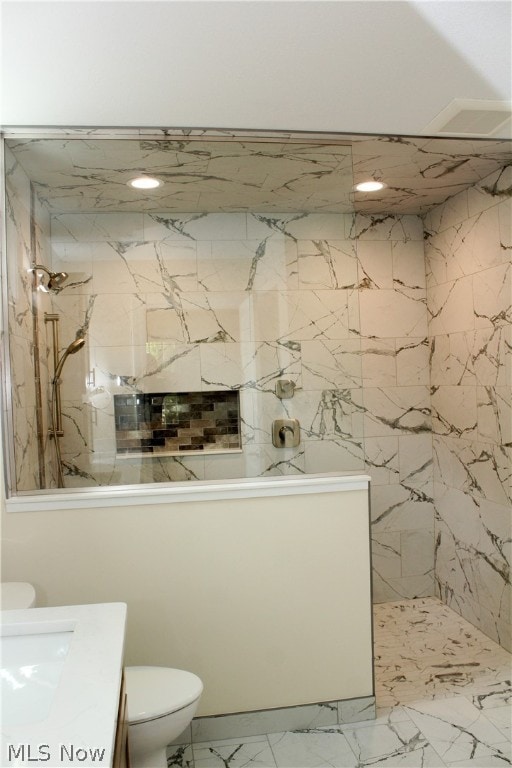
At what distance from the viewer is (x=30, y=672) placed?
1.41 meters

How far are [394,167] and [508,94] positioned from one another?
2.85 feet

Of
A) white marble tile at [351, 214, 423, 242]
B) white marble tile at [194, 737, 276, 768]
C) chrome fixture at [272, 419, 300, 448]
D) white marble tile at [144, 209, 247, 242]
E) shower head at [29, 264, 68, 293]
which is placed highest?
white marble tile at [351, 214, 423, 242]

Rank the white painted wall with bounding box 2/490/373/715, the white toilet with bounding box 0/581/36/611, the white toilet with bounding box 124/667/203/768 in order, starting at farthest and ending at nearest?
the white painted wall with bounding box 2/490/373/715
the white toilet with bounding box 0/581/36/611
the white toilet with bounding box 124/667/203/768

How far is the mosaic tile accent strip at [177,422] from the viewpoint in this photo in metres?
2.55

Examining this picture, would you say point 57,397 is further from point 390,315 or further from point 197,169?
point 390,315

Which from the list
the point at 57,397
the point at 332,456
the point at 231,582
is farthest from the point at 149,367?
the point at 231,582

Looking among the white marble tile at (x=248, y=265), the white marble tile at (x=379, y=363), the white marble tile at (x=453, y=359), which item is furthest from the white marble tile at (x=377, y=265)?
the white marble tile at (x=248, y=265)

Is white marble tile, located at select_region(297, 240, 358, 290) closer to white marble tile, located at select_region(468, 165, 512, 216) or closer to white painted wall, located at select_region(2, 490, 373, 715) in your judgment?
white painted wall, located at select_region(2, 490, 373, 715)

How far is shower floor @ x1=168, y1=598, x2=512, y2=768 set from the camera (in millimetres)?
2432

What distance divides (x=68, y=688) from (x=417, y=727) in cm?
200

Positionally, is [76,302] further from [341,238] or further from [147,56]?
[341,238]

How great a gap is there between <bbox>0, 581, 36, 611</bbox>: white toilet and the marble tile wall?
240cm

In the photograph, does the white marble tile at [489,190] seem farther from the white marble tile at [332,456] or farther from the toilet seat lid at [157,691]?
the toilet seat lid at [157,691]
